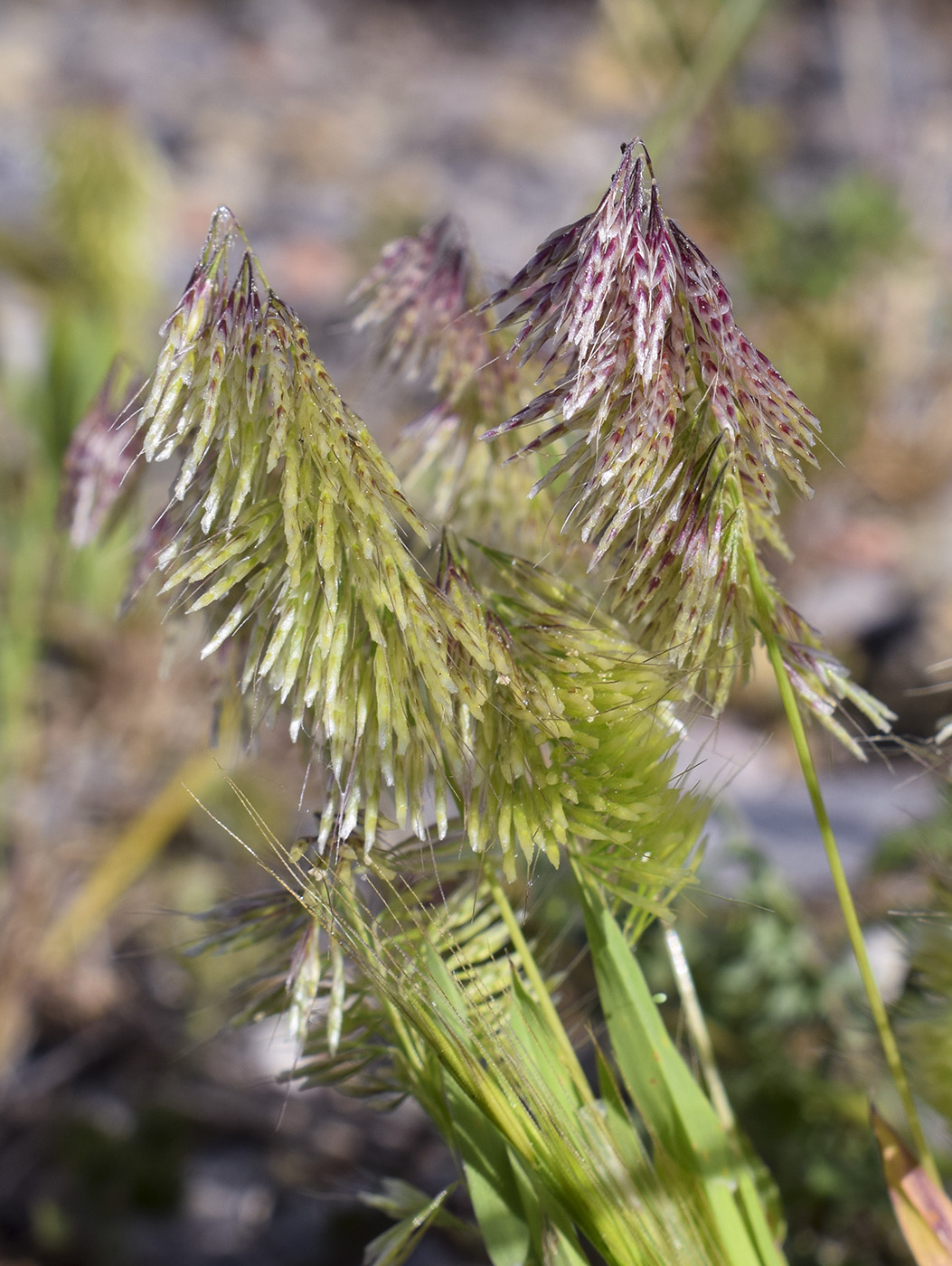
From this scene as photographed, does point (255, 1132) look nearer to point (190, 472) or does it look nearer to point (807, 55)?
point (190, 472)

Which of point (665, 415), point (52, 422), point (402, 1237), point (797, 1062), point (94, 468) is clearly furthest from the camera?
point (52, 422)

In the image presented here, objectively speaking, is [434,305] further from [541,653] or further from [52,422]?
[52,422]

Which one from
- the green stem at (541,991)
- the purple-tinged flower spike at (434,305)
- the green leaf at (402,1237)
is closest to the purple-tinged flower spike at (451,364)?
the purple-tinged flower spike at (434,305)

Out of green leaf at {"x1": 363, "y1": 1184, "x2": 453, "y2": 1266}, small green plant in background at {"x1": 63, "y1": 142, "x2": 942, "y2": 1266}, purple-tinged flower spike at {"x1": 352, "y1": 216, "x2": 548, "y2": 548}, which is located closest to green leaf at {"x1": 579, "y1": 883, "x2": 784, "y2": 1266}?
small green plant in background at {"x1": 63, "y1": 142, "x2": 942, "y2": 1266}

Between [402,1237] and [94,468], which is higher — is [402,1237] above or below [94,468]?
below

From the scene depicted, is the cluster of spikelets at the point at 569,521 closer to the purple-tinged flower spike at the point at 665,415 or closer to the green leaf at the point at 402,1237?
the purple-tinged flower spike at the point at 665,415

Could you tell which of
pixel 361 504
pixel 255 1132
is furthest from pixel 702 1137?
pixel 255 1132

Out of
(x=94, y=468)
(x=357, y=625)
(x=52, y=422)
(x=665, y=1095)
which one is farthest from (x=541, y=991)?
(x=52, y=422)

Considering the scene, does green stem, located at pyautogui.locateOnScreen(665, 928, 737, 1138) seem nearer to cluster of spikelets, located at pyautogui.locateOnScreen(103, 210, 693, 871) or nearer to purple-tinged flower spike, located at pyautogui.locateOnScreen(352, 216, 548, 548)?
cluster of spikelets, located at pyautogui.locateOnScreen(103, 210, 693, 871)
